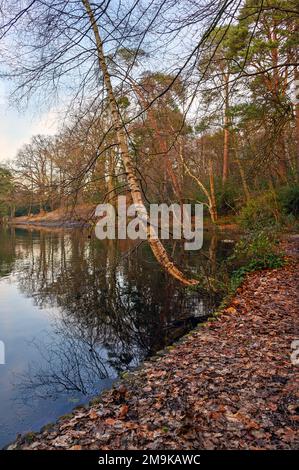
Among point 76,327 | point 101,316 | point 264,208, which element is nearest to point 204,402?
point 76,327

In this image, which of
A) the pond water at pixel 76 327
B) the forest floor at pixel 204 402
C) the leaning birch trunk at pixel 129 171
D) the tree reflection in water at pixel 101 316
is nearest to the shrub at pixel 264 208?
the tree reflection in water at pixel 101 316

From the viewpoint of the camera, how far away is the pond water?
3613mm

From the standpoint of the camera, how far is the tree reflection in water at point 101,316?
13.7ft

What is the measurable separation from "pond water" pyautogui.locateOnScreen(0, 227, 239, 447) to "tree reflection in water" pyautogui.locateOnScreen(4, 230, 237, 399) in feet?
0.05

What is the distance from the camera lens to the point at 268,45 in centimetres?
973

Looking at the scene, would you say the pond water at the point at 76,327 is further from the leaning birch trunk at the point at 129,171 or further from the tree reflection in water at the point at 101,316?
the leaning birch trunk at the point at 129,171

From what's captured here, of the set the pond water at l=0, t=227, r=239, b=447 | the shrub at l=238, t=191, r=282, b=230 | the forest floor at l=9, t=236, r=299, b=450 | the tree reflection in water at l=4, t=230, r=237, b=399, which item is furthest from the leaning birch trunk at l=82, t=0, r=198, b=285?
the shrub at l=238, t=191, r=282, b=230

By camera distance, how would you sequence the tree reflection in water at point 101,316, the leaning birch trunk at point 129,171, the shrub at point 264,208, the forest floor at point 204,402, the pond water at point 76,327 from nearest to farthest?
the forest floor at point 204,402, the pond water at point 76,327, the tree reflection in water at point 101,316, the leaning birch trunk at point 129,171, the shrub at point 264,208

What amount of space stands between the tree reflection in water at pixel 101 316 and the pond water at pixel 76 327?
15mm

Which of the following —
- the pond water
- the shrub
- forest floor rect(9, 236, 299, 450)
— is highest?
the shrub

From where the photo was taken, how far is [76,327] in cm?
596

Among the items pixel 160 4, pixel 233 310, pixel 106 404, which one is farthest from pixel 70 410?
pixel 160 4

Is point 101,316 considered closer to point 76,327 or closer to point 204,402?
point 76,327

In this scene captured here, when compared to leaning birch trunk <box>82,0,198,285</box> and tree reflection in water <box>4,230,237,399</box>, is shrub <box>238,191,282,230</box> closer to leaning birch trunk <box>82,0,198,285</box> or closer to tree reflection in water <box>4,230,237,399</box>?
tree reflection in water <box>4,230,237,399</box>
